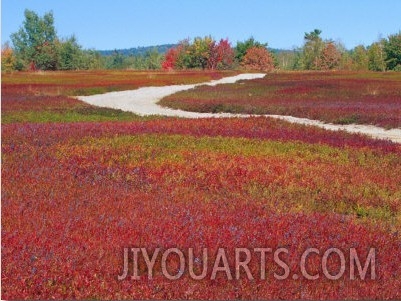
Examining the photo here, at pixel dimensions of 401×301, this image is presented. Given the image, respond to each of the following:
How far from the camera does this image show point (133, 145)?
1475 centimetres

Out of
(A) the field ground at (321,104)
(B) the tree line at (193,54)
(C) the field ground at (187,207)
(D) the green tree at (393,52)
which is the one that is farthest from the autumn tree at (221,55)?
(C) the field ground at (187,207)

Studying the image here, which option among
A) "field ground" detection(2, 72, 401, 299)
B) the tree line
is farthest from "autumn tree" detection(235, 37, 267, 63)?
"field ground" detection(2, 72, 401, 299)

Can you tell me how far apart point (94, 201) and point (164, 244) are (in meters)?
2.25

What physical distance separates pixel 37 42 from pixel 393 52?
263ft

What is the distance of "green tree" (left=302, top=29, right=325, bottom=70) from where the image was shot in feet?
494

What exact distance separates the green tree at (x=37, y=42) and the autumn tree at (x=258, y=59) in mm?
47631

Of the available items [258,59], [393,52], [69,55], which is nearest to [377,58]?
[393,52]

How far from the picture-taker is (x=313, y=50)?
6102 inches

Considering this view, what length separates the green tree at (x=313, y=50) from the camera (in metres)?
150

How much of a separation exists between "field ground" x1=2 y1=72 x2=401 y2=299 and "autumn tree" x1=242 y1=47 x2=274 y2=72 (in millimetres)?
129936

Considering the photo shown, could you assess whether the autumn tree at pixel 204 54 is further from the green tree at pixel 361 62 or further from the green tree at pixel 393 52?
the green tree at pixel 393 52

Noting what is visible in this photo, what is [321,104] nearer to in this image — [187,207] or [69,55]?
[187,207]

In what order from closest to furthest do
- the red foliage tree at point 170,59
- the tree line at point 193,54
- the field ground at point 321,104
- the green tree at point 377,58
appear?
the field ground at point 321,104 < the green tree at point 377,58 < the tree line at point 193,54 < the red foliage tree at point 170,59

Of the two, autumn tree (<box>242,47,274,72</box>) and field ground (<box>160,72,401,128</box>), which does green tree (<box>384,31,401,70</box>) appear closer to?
autumn tree (<box>242,47,274,72</box>)
